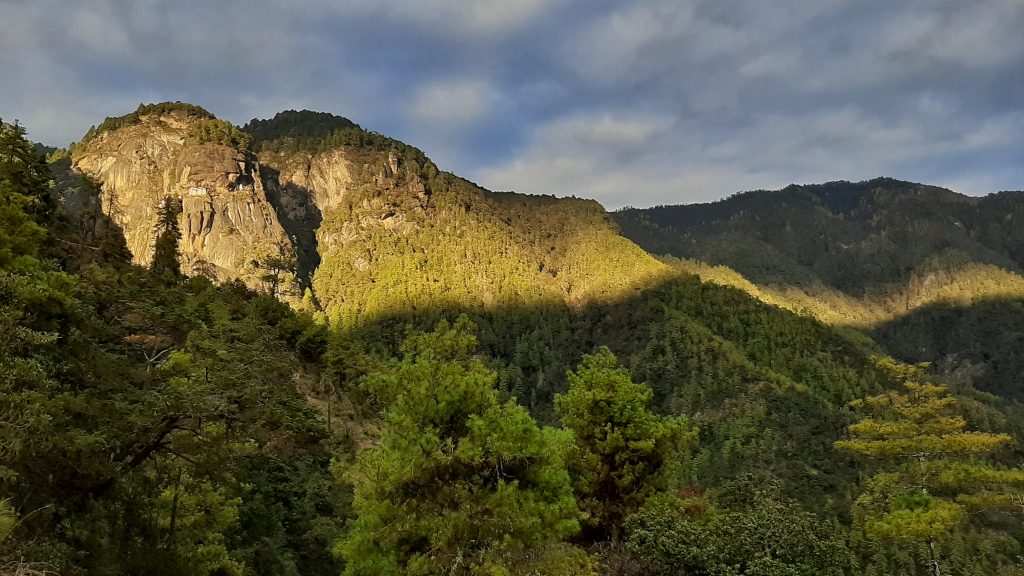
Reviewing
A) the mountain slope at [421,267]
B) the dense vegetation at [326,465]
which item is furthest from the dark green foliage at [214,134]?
the dense vegetation at [326,465]

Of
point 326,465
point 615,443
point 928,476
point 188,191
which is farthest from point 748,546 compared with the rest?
point 188,191

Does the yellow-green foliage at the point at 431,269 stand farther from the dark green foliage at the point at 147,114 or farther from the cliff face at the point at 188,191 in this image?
the dark green foliage at the point at 147,114

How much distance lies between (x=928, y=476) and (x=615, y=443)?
11.5 metres

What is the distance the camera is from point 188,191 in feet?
502

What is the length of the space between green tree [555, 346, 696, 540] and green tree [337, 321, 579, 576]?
5.85 m

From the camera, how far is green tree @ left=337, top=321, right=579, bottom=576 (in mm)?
14617

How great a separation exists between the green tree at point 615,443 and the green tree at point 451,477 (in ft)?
19.2

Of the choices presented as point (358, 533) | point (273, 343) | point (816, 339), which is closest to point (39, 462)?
point (358, 533)

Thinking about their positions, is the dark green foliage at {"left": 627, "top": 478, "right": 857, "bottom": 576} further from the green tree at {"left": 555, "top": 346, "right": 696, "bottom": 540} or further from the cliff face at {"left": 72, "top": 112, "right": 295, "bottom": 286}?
the cliff face at {"left": 72, "top": 112, "right": 295, "bottom": 286}

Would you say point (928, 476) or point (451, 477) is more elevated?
point (451, 477)

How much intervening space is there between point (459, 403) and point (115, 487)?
864 centimetres

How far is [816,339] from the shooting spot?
5108 inches

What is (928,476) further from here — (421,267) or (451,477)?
(421,267)

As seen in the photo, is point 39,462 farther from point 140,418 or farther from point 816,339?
point 816,339
